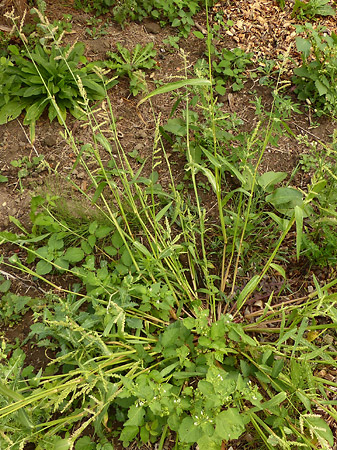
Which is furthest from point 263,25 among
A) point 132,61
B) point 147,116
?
point 147,116

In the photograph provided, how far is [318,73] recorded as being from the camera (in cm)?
297

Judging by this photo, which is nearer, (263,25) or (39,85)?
(39,85)

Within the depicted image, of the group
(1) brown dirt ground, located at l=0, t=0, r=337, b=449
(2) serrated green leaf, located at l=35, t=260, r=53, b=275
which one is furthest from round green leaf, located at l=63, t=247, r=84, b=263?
(1) brown dirt ground, located at l=0, t=0, r=337, b=449

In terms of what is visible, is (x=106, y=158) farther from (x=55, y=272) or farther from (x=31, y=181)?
(x=55, y=272)

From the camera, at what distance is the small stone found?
340 cm

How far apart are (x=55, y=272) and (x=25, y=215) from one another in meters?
0.49

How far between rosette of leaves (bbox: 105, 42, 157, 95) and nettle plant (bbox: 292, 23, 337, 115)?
114cm

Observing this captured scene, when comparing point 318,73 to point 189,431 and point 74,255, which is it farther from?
point 189,431

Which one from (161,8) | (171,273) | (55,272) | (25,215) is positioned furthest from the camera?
(161,8)

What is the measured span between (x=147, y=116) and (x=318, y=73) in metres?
1.31

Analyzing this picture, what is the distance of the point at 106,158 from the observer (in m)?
2.88

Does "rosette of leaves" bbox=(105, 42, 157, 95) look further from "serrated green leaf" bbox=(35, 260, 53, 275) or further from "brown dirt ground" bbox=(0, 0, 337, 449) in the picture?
"serrated green leaf" bbox=(35, 260, 53, 275)

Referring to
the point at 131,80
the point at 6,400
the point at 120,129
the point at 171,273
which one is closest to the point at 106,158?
the point at 120,129

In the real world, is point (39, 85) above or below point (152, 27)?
below
